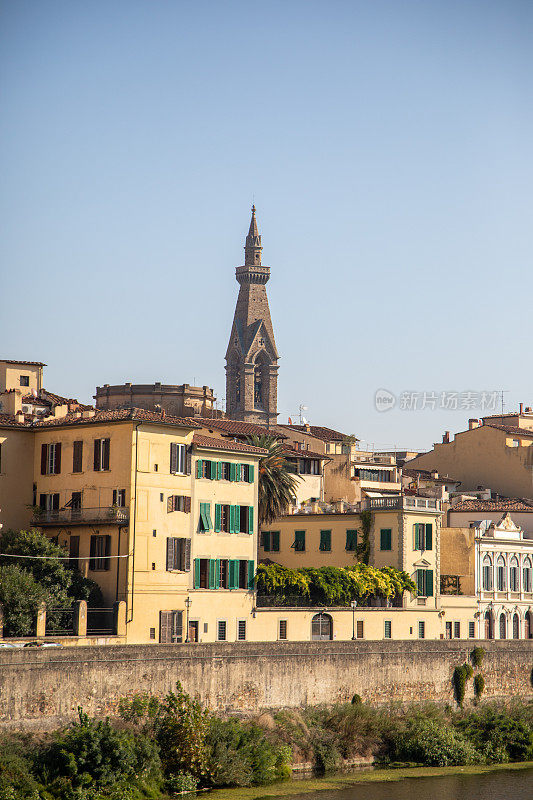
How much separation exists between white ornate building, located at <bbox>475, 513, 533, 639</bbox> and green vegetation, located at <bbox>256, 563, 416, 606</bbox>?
7.58 meters

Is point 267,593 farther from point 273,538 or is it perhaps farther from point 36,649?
point 36,649

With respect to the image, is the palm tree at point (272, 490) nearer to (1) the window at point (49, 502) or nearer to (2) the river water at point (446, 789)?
(1) the window at point (49, 502)

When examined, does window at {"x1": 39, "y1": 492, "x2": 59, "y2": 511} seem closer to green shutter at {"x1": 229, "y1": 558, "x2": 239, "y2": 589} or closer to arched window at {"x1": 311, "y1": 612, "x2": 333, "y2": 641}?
green shutter at {"x1": 229, "y1": 558, "x2": 239, "y2": 589}

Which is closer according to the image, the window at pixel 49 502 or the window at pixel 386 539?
the window at pixel 49 502

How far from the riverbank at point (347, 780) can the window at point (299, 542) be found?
1997 centimetres

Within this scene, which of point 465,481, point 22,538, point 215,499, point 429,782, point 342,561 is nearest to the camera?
point 429,782

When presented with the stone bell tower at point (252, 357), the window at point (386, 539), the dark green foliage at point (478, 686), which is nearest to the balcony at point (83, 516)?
the dark green foliage at point (478, 686)

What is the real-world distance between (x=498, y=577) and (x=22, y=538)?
30.9m

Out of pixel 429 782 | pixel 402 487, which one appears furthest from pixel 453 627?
pixel 429 782

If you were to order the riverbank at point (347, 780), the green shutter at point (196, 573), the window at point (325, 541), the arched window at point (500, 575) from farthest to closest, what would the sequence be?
the arched window at point (500, 575) → the window at point (325, 541) → the green shutter at point (196, 573) → the riverbank at point (347, 780)

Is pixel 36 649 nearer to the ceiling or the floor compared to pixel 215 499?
nearer to the floor

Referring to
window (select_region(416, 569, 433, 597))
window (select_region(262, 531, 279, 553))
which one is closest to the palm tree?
window (select_region(262, 531, 279, 553))

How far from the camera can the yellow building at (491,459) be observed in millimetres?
90250

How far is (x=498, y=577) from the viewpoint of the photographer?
75625 millimetres
